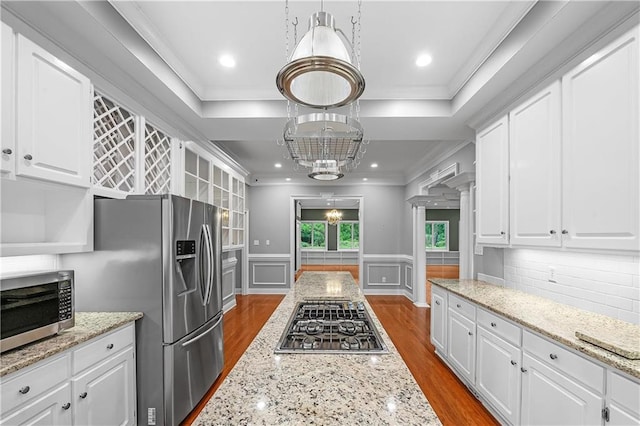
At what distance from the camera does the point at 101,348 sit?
1883 mm

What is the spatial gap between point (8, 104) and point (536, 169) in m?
3.16

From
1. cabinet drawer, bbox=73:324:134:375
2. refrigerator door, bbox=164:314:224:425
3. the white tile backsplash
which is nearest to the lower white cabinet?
cabinet drawer, bbox=73:324:134:375

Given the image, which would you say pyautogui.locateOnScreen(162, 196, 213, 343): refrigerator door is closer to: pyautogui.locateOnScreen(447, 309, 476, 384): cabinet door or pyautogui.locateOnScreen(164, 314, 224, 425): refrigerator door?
pyautogui.locateOnScreen(164, 314, 224, 425): refrigerator door

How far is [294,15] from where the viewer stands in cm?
210

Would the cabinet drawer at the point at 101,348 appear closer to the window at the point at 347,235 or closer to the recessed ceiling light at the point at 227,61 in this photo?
the recessed ceiling light at the point at 227,61

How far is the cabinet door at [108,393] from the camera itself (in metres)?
1.74

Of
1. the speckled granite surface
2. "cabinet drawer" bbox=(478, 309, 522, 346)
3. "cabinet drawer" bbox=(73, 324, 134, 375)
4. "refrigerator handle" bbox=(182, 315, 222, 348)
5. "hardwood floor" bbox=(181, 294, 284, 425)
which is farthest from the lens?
"hardwood floor" bbox=(181, 294, 284, 425)

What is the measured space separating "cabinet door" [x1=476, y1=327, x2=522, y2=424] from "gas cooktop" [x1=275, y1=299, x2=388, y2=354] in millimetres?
1024

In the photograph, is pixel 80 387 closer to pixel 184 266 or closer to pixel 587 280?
pixel 184 266

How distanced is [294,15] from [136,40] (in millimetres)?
1052

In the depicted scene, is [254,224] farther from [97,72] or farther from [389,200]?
[97,72]

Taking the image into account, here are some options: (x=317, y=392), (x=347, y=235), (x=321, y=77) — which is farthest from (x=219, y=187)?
(x=347, y=235)

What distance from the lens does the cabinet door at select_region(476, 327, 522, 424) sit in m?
2.12

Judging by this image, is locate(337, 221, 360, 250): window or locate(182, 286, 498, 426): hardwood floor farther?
locate(337, 221, 360, 250): window
